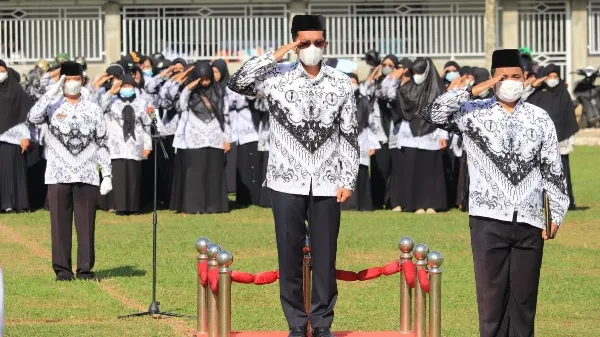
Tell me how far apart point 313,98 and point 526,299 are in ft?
6.31

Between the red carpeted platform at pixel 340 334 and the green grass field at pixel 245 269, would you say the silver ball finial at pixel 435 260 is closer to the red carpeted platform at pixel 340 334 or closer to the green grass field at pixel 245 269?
the red carpeted platform at pixel 340 334

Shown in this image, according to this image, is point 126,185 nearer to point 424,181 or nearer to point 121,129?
point 121,129

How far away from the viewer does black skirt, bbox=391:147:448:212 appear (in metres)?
22.3

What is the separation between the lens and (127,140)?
21.9m

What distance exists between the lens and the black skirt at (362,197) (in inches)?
890

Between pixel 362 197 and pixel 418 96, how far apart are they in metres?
1.79

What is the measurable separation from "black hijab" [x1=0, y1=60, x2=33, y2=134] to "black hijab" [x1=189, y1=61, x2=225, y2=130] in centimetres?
236

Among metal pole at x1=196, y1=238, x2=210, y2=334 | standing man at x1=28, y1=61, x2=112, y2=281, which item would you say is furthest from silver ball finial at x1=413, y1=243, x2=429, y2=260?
standing man at x1=28, y1=61, x2=112, y2=281

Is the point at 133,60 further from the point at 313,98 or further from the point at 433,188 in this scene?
the point at 313,98

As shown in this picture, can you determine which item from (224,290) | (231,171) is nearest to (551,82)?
(231,171)

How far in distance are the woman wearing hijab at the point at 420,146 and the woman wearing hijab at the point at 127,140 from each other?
12.2 ft

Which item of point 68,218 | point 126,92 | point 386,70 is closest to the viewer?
point 68,218

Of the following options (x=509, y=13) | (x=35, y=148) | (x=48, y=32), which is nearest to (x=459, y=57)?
(x=509, y=13)

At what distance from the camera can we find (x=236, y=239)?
18766mm
